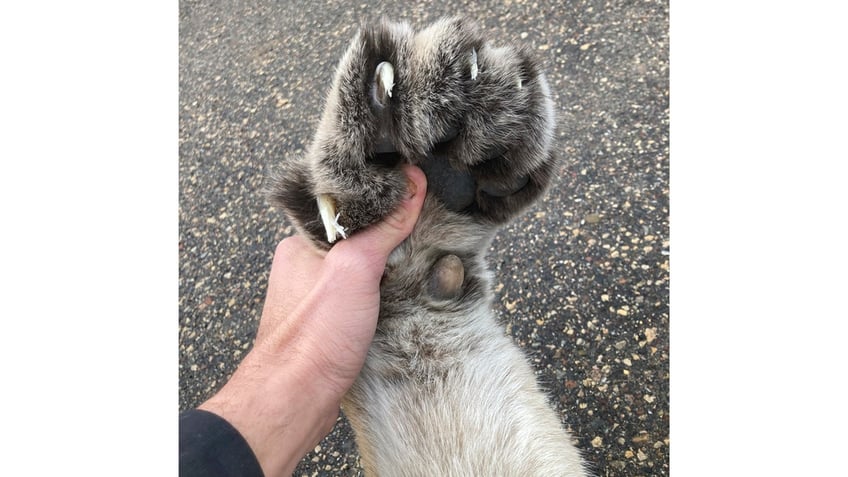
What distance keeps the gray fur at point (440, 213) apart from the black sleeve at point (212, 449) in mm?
370

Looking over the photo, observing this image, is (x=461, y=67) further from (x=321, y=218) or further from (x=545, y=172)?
(x=321, y=218)

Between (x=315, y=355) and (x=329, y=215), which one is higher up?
(x=329, y=215)

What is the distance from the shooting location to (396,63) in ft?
4.93

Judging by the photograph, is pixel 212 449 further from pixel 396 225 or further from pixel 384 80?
pixel 384 80

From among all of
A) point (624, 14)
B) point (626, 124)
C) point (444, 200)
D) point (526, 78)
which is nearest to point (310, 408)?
point (444, 200)

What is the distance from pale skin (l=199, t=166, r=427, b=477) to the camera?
1665mm

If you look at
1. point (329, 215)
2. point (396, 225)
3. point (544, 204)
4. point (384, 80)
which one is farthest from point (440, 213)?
point (544, 204)

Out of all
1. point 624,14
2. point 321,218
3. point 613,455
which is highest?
point 321,218

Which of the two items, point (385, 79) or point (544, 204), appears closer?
point (385, 79)

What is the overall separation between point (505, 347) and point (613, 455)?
3.37 feet

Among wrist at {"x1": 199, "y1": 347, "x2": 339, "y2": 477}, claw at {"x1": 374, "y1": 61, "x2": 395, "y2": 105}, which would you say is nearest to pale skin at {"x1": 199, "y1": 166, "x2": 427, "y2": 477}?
wrist at {"x1": 199, "y1": 347, "x2": 339, "y2": 477}

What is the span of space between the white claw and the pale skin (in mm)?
220

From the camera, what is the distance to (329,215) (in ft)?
5.37

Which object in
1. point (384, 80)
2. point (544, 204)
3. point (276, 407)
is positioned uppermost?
point (384, 80)
